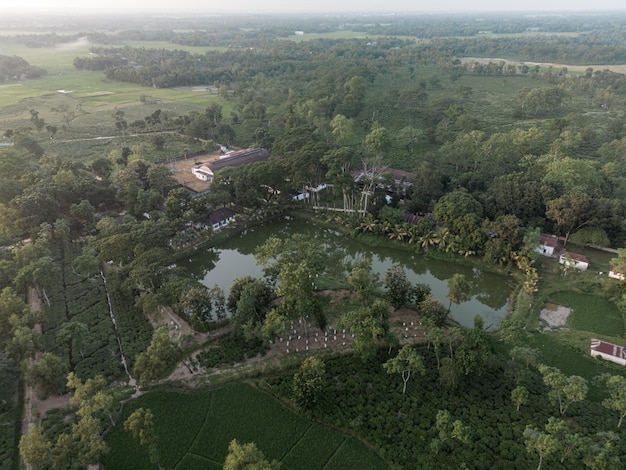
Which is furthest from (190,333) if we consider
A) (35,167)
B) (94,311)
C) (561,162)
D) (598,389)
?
(561,162)

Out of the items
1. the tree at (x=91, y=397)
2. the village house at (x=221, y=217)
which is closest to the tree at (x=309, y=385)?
the tree at (x=91, y=397)

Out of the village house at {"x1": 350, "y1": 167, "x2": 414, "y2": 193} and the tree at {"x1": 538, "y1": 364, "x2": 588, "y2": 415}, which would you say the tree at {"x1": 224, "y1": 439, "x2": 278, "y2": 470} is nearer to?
the tree at {"x1": 538, "y1": 364, "x2": 588, "y2": 415}

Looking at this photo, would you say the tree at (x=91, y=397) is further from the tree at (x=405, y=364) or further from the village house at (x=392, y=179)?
the village house at (x=392, y=179)

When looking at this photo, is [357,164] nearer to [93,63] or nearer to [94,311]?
[94,311]

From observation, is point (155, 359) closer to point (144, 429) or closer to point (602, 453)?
point (144, 429)

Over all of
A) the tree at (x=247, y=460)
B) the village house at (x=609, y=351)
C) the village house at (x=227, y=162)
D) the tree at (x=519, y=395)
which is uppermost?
the tree at (x=247, y=460)

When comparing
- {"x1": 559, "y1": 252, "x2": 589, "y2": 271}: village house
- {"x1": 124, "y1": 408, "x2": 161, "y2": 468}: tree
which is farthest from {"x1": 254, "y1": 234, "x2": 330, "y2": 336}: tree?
{"x1": 559, "y1": 252, "x2": 589, "y2": 271}: village house

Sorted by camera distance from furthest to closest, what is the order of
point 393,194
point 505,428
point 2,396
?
point 393,194
point 2,396
point 505,428
